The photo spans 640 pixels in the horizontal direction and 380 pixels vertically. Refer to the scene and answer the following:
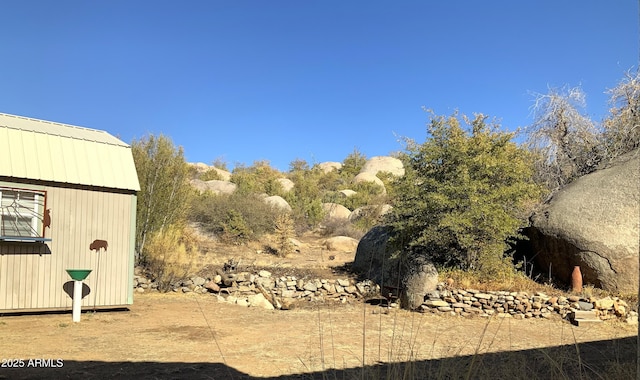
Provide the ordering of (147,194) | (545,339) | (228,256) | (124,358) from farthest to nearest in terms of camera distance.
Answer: (228,256) < (147,194) < (545,339) < (124,358)

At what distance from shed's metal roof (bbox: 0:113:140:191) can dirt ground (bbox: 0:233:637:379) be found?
9.47 ft

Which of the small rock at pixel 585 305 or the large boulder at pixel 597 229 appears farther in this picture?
the large boulder at pixel 597 229

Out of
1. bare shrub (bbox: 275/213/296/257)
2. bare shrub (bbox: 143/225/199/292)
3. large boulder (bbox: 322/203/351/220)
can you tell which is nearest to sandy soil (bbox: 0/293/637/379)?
bare shrub (bbox: 143/225/199/292)

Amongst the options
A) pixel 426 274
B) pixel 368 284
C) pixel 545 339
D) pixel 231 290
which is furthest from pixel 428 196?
pixel 231 290

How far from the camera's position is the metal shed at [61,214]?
9695mm

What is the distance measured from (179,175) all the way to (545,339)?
40.6ft

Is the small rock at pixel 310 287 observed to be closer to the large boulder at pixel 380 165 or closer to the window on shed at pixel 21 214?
the window on shed at pixel 21 214

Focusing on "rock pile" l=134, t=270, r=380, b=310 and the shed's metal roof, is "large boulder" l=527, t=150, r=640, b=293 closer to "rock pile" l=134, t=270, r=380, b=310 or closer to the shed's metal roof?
"rock pile" l=134, t=270, r=380, b=310

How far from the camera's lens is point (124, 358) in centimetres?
698

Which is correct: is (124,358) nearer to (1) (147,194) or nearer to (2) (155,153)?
(1) (147,194)

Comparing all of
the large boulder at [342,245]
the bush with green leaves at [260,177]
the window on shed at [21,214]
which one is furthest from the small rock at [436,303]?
the bush with green leaves at [260,177]

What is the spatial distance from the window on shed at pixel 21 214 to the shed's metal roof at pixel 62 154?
0.39 m

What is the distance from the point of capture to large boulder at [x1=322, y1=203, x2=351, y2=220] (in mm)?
28672

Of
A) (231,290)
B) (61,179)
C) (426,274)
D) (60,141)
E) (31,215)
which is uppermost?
(60,141)
